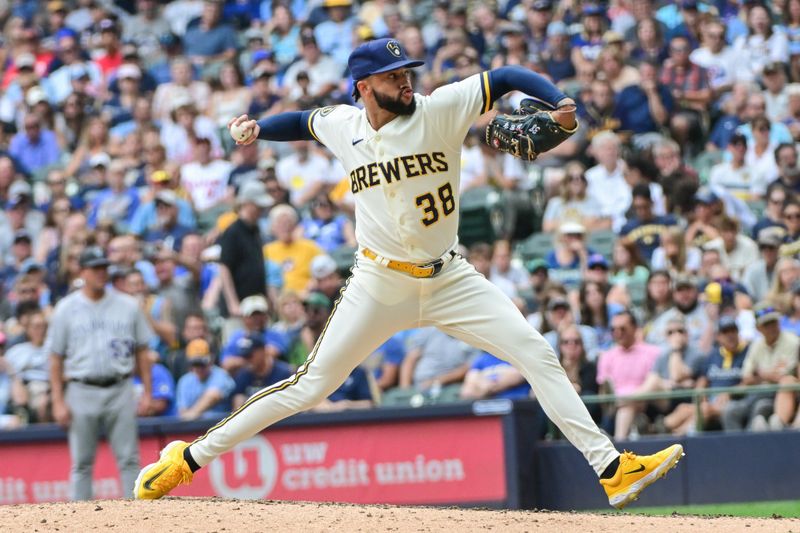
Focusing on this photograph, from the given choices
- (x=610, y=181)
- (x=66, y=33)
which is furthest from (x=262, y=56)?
(x=610, y=181)

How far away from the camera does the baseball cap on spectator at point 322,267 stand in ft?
39.6

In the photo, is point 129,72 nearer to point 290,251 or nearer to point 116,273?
point 290,251

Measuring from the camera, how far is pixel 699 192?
39.7 ft

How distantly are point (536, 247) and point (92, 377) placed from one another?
4.59 m

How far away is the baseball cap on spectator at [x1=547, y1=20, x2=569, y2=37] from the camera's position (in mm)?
14328

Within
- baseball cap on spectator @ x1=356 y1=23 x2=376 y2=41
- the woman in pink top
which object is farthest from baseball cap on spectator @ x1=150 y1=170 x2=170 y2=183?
the woman in pink top

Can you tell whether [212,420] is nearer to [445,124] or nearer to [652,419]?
[652,419]

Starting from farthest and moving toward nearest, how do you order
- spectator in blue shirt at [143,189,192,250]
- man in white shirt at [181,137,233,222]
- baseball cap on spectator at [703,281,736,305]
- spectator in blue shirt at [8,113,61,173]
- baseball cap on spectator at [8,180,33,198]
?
1. spectator in blue shirt at [8,113,61,173]
2. baseball cap on spectator at [8,180,33,198]
3. man in white shirt at [181,137,233,222]
4. spectator in blue shirt at [143,189,192,250]
5. baseball cap on spectator at [703,281,736,305]

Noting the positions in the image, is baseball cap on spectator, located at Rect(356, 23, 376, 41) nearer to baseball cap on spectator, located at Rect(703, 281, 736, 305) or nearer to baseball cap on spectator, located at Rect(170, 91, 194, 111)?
baseball cap on spectator, located at Rect(170, 91, 194, 111)

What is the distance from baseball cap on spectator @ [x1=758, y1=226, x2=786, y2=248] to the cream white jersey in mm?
5310

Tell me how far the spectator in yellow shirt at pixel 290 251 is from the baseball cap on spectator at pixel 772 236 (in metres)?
4.03

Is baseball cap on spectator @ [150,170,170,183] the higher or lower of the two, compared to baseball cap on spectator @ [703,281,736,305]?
higher

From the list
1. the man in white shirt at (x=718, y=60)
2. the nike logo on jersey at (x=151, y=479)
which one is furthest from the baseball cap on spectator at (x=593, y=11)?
the nike logo on jersey at (x=151, y=479)

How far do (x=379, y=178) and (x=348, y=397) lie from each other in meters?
4.62
